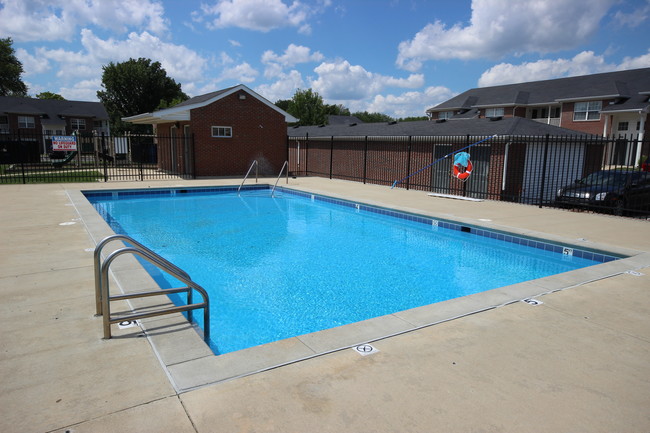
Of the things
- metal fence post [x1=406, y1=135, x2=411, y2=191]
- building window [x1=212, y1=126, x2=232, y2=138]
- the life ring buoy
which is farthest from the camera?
building window [x1=212, y1=126, x2=232, y2=138]

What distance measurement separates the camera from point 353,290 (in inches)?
246

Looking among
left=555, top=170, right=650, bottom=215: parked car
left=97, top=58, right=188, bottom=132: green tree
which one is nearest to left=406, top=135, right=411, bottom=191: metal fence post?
left=555, top=170, right=650, bottom=215: parked car

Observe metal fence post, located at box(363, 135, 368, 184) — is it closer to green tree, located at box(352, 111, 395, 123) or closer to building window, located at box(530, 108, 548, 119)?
building window, located at box(530, 108, 548, 119)

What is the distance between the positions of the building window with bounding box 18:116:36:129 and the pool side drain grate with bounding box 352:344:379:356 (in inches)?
1908

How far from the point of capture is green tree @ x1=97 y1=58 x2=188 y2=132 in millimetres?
47438

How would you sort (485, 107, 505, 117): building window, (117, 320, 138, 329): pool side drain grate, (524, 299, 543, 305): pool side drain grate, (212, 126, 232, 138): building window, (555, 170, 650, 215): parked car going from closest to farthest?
(117, 320, 138, 329): pool side drain grate
(524, 299, 543, 305): pool side drain grate
(555, 170, 650, 215): parked car
(212, 126, 232, 138): building window
(485, 107, 505, 117): building window

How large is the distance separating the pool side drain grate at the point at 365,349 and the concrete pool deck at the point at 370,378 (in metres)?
0.05

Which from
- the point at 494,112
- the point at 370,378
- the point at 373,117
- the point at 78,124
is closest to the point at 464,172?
the point at 370,378

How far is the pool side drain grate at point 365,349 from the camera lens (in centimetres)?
323

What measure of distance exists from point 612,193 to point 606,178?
872 millimetres

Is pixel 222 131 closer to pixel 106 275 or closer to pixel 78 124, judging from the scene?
pixel 106 275

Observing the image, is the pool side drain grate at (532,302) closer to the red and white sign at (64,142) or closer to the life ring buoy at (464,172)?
the life ring buoy at (464,172)

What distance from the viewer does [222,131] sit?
19.9 metres

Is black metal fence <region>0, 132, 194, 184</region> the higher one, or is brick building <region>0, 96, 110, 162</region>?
brick building <region>0, 96, 110, 162</region>
